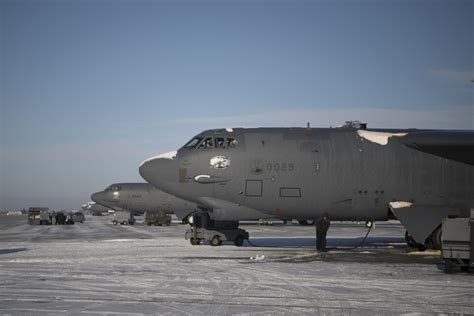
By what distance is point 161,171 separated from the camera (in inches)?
958

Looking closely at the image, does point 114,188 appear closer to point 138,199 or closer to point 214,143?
point 138,199

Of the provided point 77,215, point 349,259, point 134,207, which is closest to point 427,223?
point 349,259

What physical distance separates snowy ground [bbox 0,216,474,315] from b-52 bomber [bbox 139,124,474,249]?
7.44 ft

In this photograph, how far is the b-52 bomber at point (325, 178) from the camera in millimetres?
23578

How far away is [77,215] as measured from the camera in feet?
235

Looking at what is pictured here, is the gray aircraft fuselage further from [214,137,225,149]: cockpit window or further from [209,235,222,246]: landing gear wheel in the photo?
[214,137,225,149]: cockpit window

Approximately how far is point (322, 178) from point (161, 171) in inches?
285

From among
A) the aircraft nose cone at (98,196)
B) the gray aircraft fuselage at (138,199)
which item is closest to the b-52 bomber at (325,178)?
the gray aircraft fuselage at (138,199)

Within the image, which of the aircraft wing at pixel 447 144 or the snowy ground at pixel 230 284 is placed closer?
the snowy ground at pixel 230 284

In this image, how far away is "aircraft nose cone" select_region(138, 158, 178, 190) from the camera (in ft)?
79.4

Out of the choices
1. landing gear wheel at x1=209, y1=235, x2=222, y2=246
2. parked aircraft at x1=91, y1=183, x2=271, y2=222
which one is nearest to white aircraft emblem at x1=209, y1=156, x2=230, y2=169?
landing gear wheel at x1=209, y1=235, x2=222, y2=246

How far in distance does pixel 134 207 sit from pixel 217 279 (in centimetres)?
4518

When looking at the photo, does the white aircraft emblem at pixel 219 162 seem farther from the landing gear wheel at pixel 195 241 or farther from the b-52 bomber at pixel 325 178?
the landing gear wheel at pixel 195 241

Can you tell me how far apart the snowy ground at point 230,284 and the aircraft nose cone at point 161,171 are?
332 cm
